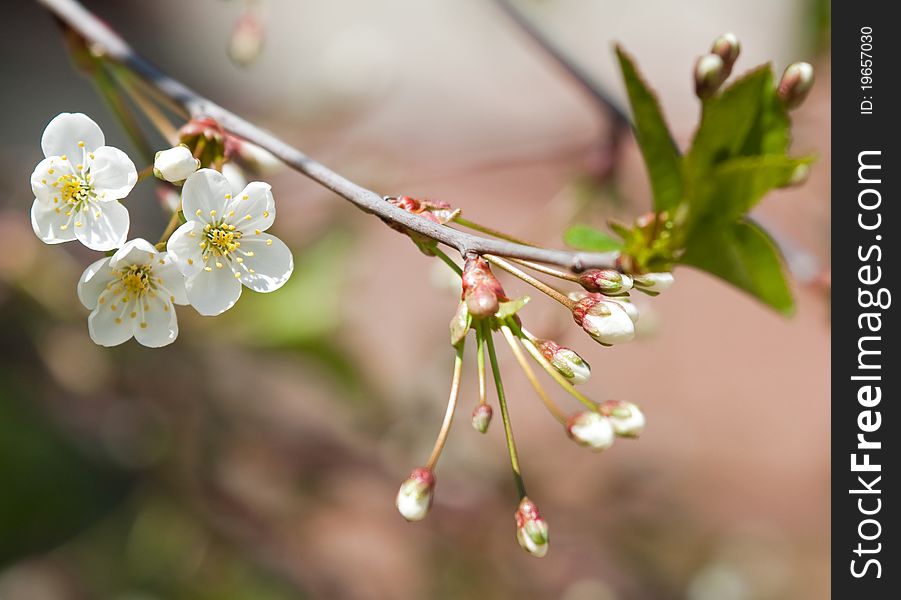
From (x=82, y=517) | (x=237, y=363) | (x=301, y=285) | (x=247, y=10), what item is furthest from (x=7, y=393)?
(x=247, y=10)

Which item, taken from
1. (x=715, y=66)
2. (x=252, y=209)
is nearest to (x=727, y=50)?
(x=715, y=66)

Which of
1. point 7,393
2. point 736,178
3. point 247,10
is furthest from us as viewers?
point 7,393

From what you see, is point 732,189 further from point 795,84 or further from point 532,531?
point 532,531

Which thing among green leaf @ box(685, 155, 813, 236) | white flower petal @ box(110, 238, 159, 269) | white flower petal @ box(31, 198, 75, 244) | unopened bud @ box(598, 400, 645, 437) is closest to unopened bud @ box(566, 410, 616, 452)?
unopened bud @ box(598, 400, 645, 437)

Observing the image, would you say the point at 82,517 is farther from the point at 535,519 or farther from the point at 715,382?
the point at 715,382

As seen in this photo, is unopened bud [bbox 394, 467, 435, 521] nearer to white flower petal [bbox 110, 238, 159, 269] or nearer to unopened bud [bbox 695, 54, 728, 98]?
white flower petal [bbox 110, 238, 159, 269]

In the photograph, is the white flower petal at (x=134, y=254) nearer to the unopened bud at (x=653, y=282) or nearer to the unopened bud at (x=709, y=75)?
the unopened bud at (x=653, y=282)

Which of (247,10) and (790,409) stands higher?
(790,409)
